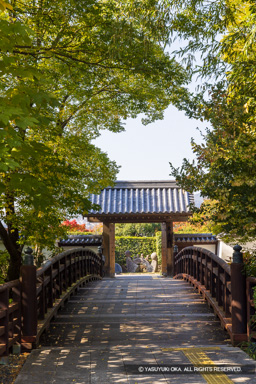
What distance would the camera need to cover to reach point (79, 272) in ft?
40.2

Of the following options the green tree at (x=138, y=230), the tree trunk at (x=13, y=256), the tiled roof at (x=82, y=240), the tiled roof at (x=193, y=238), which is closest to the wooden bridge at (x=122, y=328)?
the tree trunk at (x=13, y=256)

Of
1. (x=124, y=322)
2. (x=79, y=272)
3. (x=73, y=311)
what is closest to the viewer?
(x=124, y=322)

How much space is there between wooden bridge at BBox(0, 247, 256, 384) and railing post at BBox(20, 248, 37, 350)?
13mm

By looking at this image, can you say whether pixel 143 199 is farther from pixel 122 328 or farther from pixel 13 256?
pixel 122 328

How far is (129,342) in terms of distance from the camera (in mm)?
6480

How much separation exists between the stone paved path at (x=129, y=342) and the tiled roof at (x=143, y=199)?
877cm

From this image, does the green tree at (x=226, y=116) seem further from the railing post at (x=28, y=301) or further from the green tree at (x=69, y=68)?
the railing post at (x=28, y=301)

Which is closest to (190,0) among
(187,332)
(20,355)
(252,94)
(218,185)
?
(252,94)

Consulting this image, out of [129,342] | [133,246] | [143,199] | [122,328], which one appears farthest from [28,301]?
[133,246]

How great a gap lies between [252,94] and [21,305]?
451 cm

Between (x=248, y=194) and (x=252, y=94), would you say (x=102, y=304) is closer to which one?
(x=248, y=194)

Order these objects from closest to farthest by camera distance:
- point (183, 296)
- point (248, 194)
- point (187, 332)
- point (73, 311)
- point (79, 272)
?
point (248, 194) < point (187, 332) < point (73, 311) < point (183, 296) < point (79, 272)

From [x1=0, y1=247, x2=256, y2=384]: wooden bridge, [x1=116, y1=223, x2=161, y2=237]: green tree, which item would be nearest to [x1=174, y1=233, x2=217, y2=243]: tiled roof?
[x1=116, y1=223, x2=161, y2=237]: green tree

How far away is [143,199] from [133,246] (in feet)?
25.7
